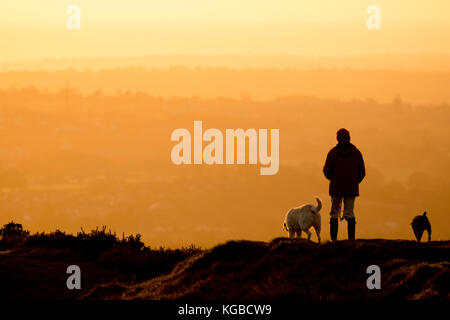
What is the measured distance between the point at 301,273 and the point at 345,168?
464 cm

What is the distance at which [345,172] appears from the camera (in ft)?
68.1

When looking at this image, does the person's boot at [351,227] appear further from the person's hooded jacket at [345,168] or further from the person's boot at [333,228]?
the person's hooded jacket at [345,168]

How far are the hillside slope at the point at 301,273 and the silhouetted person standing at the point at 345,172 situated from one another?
1.47 m

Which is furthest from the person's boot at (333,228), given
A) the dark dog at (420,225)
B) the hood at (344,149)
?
the dark dog at (420,225)

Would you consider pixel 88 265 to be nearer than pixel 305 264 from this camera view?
No

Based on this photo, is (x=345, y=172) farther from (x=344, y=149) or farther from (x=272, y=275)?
(x=272, y=275)

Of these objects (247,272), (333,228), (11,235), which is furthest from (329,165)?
(11,235)

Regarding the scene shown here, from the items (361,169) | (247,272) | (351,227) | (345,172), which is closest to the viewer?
(247,272)

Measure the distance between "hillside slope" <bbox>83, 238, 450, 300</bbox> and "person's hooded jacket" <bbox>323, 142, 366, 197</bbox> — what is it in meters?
1.60

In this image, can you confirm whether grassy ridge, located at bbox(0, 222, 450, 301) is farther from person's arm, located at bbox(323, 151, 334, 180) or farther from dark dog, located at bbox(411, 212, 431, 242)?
dark dog, located at bbox(411, 212, 431, 242)
